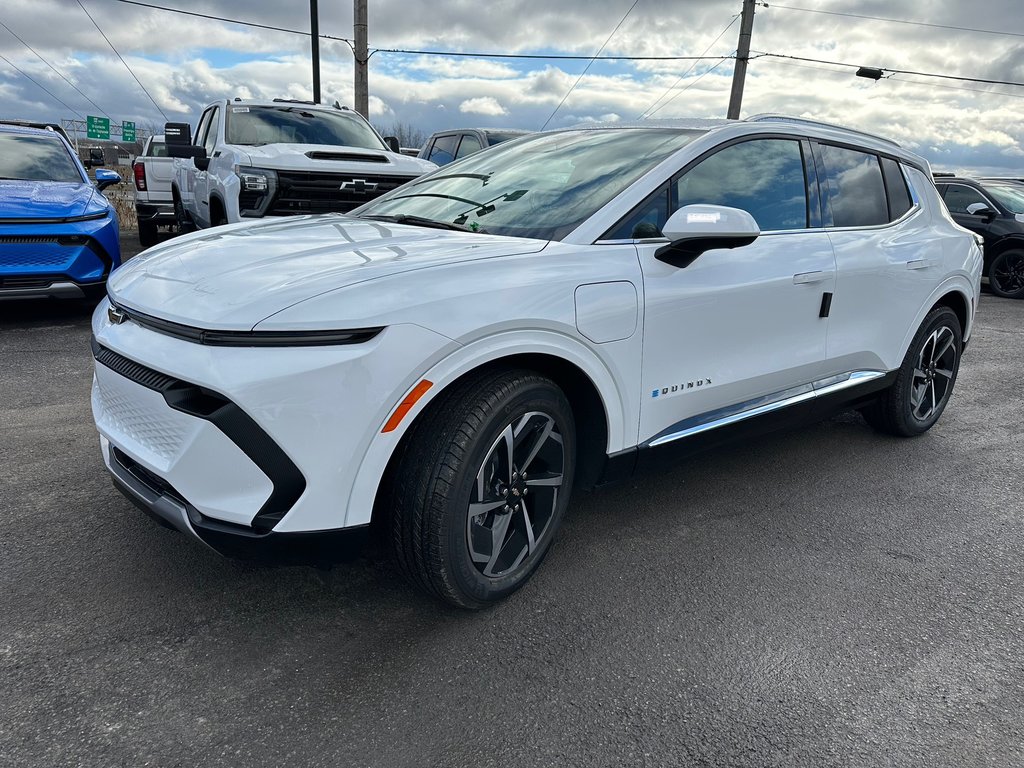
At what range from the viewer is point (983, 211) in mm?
11664

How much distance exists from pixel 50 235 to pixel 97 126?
116 ft

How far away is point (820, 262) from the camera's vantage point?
11.3 feet

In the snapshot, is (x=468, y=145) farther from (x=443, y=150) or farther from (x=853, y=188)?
(x=853, y=188)

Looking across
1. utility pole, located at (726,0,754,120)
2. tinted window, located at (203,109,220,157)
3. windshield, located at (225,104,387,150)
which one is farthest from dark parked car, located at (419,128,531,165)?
utility pole, located at (726,0,754,120)

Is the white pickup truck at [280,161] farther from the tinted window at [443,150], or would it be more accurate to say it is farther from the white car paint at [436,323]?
the white car paint at [436,323]

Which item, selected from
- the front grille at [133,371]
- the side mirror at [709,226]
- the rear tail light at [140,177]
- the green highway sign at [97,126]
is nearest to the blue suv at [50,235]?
the front grille at [133,371]

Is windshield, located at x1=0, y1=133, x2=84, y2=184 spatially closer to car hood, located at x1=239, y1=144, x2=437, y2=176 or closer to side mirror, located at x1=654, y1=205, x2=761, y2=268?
car hood, located at x1=239, y1=144, x2=437, y2=176

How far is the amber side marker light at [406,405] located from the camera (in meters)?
2.14

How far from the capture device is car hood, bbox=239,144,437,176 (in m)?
7.16

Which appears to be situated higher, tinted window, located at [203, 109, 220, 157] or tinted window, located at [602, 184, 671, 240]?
tinted window, located at [602, 184, 671, 240]

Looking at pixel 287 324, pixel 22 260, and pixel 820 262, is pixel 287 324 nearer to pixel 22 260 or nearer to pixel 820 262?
pixel 820 262

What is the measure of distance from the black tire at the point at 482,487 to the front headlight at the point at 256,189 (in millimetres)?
5355

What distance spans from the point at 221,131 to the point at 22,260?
2.86 meters

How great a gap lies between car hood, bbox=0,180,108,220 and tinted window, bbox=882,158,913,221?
250 inches
